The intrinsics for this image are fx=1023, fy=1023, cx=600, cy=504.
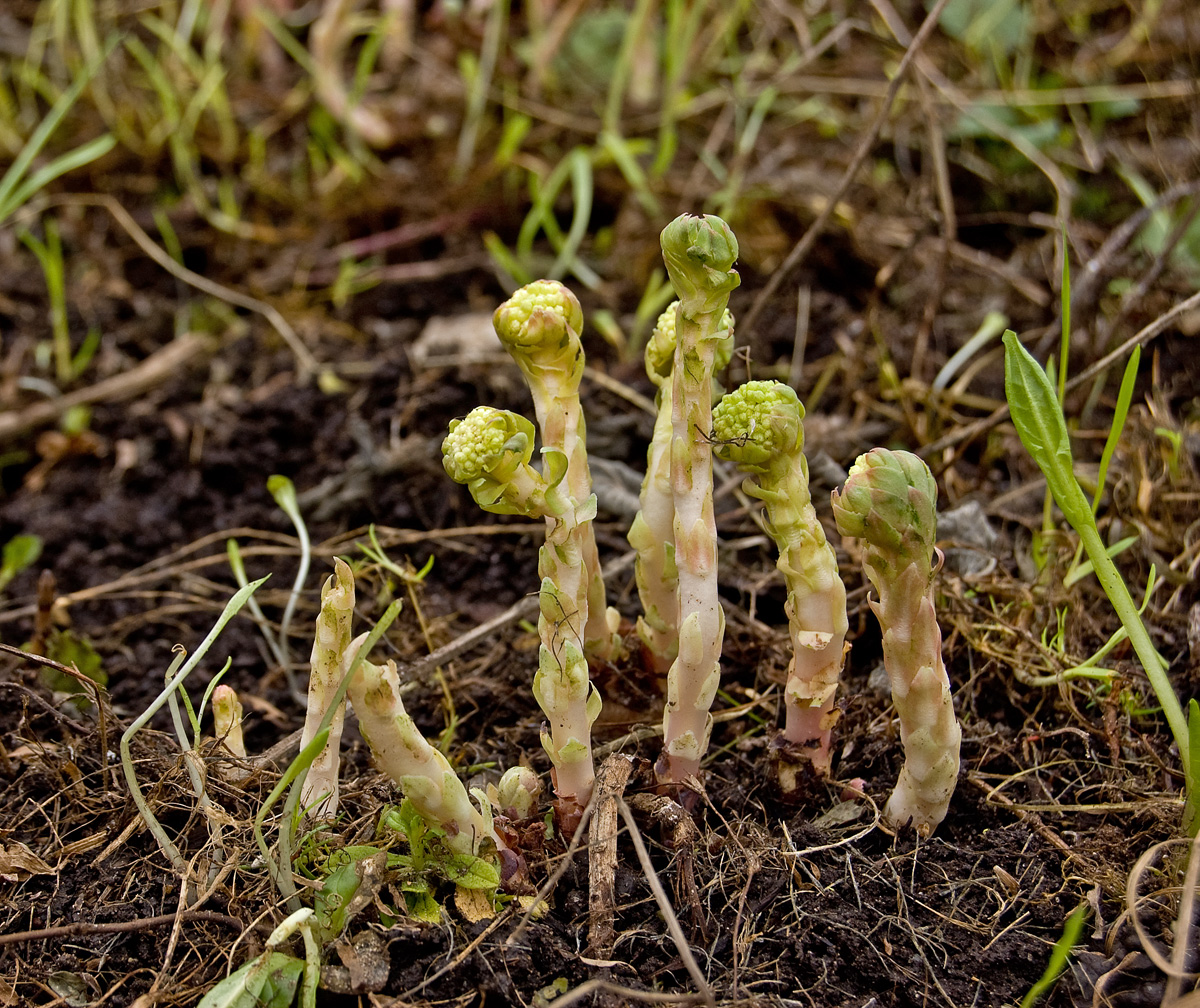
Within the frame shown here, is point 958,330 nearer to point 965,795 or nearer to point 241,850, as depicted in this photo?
point 965,795

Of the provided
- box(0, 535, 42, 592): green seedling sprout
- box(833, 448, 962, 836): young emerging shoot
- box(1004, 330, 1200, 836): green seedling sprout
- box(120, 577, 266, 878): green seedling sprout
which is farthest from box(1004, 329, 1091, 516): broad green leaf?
box(0, 535, 42, 592): green seedling sprout

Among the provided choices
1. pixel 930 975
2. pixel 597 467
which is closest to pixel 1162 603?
pixel 930 975

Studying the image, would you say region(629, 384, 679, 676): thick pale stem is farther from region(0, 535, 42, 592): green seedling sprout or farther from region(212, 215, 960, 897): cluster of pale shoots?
region(0, 535, 42, 592): green seedling sprout

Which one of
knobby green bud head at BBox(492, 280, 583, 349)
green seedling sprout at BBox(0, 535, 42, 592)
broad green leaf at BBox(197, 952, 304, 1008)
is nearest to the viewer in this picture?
broad green leaf at BBox(197, 952, 304, 1008)

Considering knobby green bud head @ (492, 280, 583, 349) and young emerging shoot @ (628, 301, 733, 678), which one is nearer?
knobby green bud head @ (492, 280, 583, 349)

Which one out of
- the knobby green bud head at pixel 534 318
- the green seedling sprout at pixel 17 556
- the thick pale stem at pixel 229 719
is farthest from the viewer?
the green seedling sprout at pixel 17 556

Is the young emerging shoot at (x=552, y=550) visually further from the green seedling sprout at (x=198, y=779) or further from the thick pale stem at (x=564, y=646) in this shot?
the green seedling sprout at (x=198, y=779)

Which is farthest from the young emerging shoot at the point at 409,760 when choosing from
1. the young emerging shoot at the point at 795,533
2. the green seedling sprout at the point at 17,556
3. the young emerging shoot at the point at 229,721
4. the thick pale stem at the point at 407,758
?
the green seedling sprout at the point at 17,556
